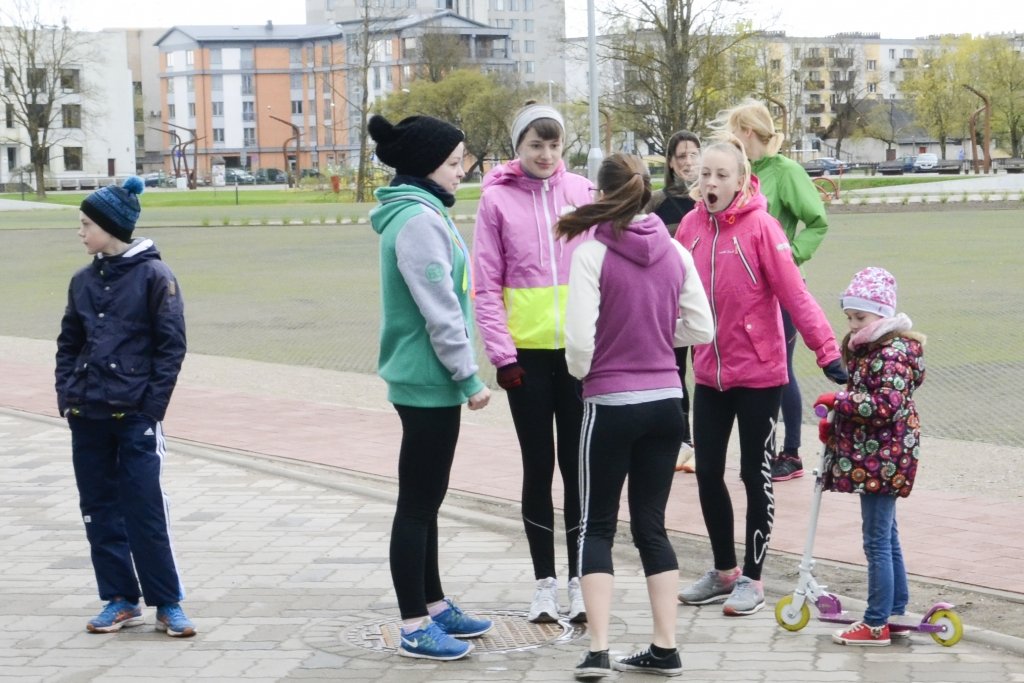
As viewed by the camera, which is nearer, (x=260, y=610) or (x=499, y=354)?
(x=499, y=354)

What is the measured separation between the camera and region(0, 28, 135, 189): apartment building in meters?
106

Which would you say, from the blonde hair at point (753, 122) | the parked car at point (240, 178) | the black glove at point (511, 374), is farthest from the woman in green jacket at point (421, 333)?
the parked car at point (240, 178)

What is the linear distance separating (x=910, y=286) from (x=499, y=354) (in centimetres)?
1453

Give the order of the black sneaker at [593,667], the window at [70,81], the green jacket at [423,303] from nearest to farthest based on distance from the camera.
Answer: the black sneaker at [593,667] < the green jacket at [423,303] < the window at [70,81]

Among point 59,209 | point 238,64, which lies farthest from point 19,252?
point 238,64

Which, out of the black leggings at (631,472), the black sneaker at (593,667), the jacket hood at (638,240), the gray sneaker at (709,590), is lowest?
the gray sneaker at (709,590)

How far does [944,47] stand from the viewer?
115 metres

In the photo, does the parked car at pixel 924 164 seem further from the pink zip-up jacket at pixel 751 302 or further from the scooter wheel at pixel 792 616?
the scooter wheel at pixel 792 616

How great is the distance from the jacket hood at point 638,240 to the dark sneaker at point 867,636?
4.86 ft

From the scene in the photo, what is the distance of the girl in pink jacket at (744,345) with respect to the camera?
554cm

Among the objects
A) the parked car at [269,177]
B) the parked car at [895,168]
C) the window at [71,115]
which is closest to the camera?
the parked car at [895,168]

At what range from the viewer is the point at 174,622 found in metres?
5.37

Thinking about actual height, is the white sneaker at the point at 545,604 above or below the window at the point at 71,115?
below

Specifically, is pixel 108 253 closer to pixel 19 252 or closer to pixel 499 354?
pixel 499 354
